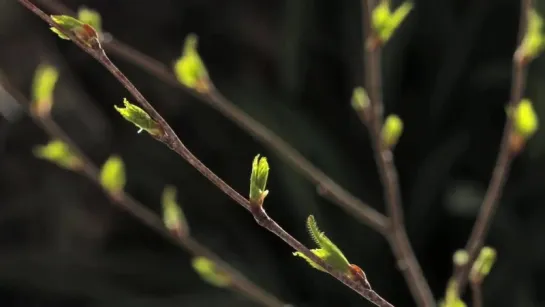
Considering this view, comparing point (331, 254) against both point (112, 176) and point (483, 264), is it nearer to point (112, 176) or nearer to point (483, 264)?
point (483, 264)

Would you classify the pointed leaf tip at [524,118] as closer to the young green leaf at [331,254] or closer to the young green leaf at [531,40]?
the young green leaf at [531,40]

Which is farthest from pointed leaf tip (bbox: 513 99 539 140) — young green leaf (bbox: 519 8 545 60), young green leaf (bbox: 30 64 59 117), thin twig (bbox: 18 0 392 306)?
young green leaf (bbox: 30 64 59 117)

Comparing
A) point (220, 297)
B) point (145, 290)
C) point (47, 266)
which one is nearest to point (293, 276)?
point (220, 297)

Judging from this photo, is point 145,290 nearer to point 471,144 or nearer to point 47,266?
point 47,266

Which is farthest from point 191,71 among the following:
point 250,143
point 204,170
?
point 250,143

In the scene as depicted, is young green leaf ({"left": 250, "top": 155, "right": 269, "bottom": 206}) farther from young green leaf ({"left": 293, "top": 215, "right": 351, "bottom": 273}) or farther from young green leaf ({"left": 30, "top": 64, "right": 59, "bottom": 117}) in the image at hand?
young green leaf ({"left": 30, "top": 64, "right": 59, "bottom": 117})

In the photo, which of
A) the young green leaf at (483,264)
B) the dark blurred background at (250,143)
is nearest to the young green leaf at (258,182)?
the young green leaf at (483,264)
